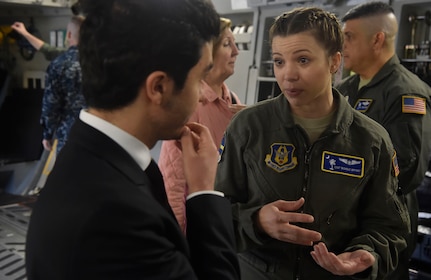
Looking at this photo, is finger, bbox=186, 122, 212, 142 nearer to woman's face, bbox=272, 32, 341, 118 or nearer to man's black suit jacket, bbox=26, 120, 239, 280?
man's black suit jacket, bbox=26, 120, 239, 280

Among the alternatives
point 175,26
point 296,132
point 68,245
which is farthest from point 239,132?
point 68,245

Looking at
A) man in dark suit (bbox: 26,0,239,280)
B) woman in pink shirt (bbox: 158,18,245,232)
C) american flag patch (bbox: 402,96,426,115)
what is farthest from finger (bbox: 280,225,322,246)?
american flag patch (bbox: 402,96,426,115)

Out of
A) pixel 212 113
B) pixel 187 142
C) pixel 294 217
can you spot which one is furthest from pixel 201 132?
pixel 212 113

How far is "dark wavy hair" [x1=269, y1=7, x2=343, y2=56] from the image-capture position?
1315mm

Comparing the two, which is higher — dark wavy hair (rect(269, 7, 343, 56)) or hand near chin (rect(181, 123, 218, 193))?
dark wavy hair (rect(269, 7, 343, 56))

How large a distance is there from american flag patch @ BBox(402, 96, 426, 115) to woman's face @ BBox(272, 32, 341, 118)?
92cm

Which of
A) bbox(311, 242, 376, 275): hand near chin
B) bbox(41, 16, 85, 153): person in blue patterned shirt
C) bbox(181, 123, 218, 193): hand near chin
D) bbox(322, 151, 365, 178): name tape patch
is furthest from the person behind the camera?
bbox(41, 16, 85, 153): person in blue patterned shirt

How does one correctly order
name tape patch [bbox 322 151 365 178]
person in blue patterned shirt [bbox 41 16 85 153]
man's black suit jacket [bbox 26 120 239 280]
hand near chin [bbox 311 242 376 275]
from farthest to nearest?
1. person in blue patterned shirt [bbox 41 16 85 153]
2. name tape patch [bbox 322 151 365 178]
3. hand near chin [bbox 311 242 376 275]
4. man's black suit jacket [bbox 26 120 239 280]

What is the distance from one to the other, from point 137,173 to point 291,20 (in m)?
0.82

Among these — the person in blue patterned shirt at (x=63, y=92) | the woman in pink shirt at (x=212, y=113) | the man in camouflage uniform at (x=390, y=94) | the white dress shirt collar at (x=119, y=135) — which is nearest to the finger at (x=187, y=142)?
the white dress shirt collar at (x=119, y=135)

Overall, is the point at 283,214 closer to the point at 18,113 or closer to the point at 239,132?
the point at 239,132

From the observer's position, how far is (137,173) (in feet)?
2.58

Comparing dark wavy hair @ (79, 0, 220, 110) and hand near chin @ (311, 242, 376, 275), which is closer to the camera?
dark wavy hair @ (79, 0, 220, 110)

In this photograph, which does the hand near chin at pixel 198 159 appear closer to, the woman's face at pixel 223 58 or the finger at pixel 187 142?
the finger at pixel 187 142
